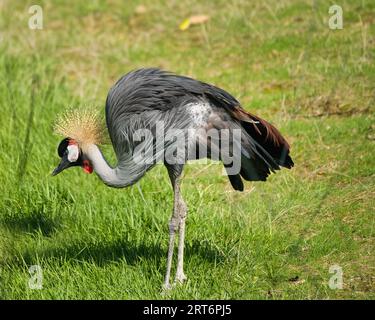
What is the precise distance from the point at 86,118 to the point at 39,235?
978 millimetres

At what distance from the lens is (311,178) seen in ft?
20.6

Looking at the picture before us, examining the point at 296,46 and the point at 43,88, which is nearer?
the point at 43,88

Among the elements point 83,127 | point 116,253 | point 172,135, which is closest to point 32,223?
point 116,253

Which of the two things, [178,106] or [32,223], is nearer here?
[178,106]

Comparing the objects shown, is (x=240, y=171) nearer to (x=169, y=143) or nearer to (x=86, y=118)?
(x=169, y=143)

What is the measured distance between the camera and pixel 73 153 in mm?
5145

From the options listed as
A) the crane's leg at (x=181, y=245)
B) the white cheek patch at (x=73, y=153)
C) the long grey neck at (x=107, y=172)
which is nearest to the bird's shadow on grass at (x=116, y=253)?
the crane's leg at (x=181, y=245)

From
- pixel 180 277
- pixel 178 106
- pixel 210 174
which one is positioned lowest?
pixel 180 277

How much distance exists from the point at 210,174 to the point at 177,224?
146 centimetres

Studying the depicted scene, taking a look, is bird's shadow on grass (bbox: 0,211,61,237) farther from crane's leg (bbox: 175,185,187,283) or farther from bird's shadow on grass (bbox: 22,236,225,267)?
crane's leg (bbox: 175,185,187,283)

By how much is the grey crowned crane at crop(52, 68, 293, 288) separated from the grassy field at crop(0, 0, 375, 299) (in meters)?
0.41

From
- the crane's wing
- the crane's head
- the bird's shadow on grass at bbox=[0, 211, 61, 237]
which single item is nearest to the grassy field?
the bird's shadow on grass at bbox=[0, 211, 61, 237]

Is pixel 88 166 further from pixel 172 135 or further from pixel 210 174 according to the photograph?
pixel 210 174
